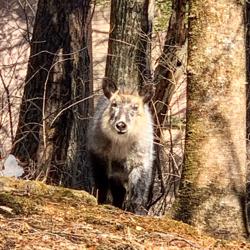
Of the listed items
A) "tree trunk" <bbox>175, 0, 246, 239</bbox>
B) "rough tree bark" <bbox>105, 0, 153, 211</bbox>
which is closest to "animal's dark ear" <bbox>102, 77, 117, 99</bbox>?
"rough tree bark" <bbox>105, 0, 153, 211</bbox>

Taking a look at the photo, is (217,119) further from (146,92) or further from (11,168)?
(11,168)

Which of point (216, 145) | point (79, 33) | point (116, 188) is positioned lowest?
point (116, 188)

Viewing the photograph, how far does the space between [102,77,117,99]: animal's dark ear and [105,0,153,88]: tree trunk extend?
3.28 ft

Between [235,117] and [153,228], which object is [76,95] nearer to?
[235,117]

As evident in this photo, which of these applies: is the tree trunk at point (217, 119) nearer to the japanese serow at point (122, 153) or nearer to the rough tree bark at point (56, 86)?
the japanese serow at point (122, 153)

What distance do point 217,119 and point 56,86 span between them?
5067 mm

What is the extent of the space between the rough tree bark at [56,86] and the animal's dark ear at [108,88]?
4.50 ft

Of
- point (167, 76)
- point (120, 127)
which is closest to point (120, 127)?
point (120, 127)

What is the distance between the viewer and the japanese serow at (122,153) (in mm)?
10008

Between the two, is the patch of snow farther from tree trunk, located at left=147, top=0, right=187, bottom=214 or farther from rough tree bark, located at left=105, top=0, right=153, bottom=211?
tree trunk, located at left=147, top=0, right=187, bottom=214

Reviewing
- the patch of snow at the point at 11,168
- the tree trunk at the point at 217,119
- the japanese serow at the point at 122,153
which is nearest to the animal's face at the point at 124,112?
the japanese serow at the point at 122,153

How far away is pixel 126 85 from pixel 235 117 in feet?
13.8

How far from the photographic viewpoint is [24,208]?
6.02 metres

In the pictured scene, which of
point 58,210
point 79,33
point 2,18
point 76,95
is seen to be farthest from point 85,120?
point 2,18
